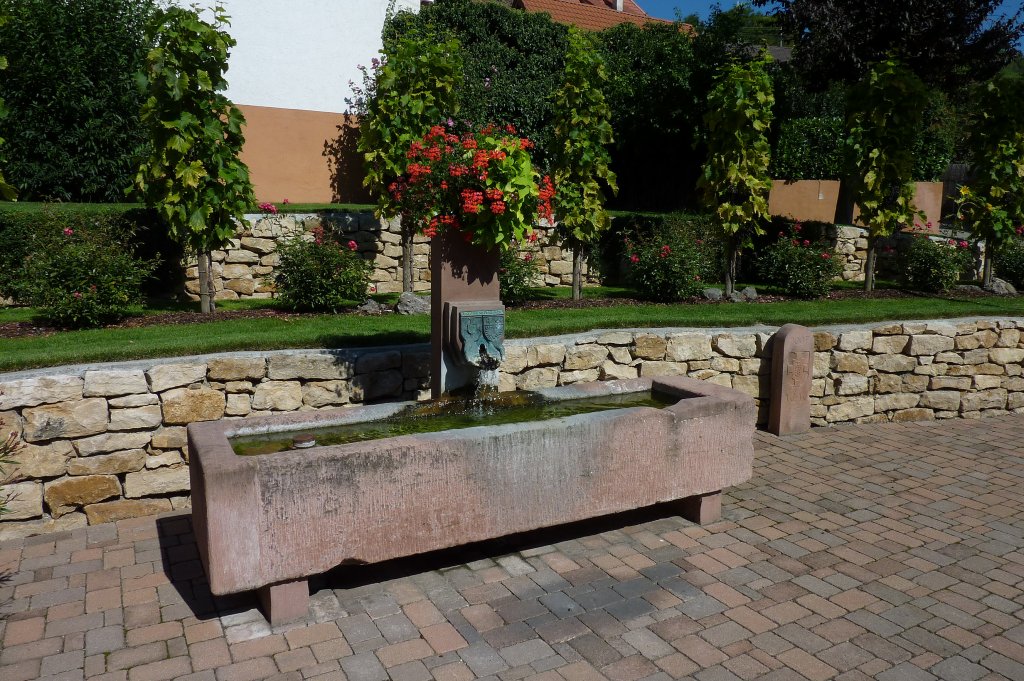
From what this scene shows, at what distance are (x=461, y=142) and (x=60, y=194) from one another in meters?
8.89

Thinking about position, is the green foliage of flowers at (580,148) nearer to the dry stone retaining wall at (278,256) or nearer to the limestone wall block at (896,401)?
the dry stone retaining wall at (278,256)

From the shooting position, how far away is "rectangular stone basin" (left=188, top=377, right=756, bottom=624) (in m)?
4.33

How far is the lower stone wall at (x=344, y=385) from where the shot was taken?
566 cm

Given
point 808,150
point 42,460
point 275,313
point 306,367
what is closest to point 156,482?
point 42,460

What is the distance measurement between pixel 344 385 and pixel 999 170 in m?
10.9

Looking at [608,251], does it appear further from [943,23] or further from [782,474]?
[943,23]

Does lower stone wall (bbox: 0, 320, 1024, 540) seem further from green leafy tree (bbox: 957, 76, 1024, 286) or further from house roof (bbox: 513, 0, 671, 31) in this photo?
house roof (bbox: 513, 0, 671, 31)

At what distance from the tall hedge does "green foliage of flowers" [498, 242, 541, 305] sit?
5615mm

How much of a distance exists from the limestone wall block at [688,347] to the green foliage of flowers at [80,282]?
5.43m

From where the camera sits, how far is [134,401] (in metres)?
5.88

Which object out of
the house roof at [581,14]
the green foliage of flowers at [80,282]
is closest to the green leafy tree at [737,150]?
the green foliage of flowers at [80,282]

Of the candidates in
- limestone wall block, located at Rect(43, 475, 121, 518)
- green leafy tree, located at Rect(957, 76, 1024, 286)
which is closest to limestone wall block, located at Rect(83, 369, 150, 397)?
limestone wall block, located at Rect(43, 475, 121, 518)

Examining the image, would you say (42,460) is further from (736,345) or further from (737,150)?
(737,150)

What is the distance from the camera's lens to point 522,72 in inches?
671
